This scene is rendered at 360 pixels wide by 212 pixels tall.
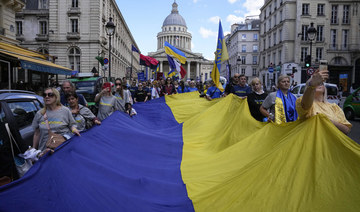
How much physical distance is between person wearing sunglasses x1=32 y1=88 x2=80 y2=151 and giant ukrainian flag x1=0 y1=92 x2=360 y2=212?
36cm

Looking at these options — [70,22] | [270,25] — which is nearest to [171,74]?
[70,22]

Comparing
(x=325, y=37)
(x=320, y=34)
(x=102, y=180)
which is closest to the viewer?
(x=102, y=180)

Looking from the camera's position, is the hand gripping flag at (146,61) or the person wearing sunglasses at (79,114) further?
the hand gripping flag at (146,61)

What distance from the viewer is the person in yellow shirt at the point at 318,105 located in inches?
109

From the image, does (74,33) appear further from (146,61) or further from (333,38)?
(333,38)

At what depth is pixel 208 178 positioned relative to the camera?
3270 millimetres

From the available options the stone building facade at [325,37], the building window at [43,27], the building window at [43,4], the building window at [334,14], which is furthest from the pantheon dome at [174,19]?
the building window at [43,27]

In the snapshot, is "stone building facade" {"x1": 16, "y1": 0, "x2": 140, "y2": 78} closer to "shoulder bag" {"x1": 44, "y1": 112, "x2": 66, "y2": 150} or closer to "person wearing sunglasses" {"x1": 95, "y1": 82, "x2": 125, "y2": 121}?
"person wearing sunglasses" {"x1": 95, "y1": 82, "x2": 125, "y2": 121}

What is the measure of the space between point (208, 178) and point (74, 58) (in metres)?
37.5

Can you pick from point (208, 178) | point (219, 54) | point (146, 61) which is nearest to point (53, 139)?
point (208, 178)

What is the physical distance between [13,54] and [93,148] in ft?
34.2

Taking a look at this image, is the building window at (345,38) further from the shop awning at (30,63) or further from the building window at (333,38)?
the shop awning at (30,63)

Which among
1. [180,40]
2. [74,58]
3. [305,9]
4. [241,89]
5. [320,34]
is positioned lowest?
[241,89]

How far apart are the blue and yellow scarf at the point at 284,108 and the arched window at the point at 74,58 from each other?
36.2m
